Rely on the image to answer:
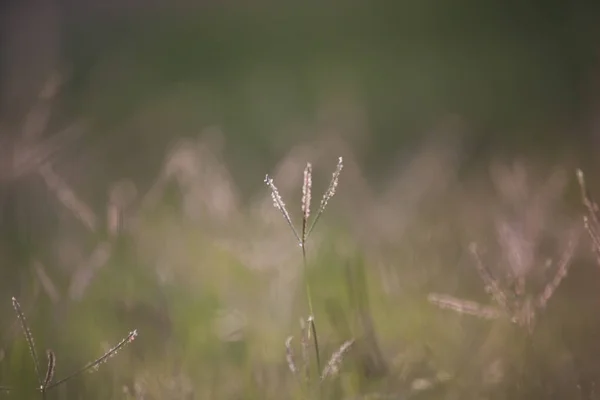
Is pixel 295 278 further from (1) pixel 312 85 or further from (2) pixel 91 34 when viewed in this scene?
(2) pixel 91 34

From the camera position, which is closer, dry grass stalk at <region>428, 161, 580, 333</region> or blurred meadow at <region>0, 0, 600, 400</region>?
dry grass stalk at <region>428, 161, 580, 333</region>

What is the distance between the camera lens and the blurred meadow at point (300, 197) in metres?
Answer: 1.09

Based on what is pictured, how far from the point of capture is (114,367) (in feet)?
3.56

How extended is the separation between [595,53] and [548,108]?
0.93 ft

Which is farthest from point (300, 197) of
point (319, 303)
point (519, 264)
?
point (519, 264)

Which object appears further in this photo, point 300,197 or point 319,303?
point 300,197

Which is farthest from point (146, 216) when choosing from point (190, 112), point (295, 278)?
point (190, 112)

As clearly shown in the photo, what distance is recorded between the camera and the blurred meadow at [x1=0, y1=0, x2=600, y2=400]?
1090 millimetres

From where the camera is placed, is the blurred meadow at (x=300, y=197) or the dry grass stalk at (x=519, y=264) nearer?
the dry grass stalk at (x=519, y=264)

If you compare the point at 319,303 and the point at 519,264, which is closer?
the point at 519,264

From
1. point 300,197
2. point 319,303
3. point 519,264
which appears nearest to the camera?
point 519,264

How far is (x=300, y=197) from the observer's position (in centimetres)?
215

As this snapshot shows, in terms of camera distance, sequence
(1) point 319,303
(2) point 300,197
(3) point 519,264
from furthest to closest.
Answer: (2) point 300,197 → (1) point 319,303 → (3) point 519,264

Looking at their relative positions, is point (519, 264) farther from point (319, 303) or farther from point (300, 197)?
point (300, 197)
